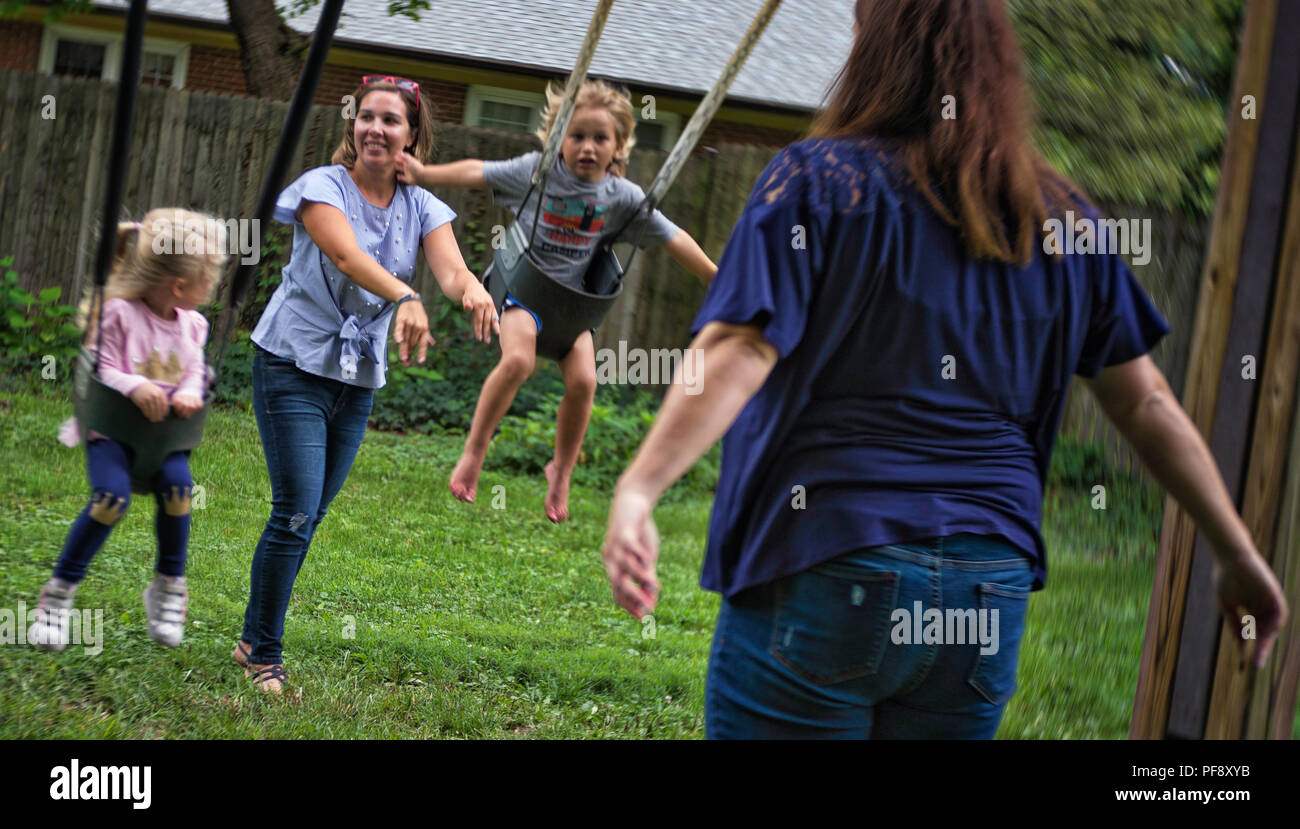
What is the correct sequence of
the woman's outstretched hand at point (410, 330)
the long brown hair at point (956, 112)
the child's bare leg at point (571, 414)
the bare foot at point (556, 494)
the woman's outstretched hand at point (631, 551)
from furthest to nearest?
the bare foot at point (556, 494)
the child's bare leg at point (571, 414)
the woman's outstretched hand at point (410, 330)
the long brown hair at point (956, 112)
the woman's outstretched hand at point (631, 551)

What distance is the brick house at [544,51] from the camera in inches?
211

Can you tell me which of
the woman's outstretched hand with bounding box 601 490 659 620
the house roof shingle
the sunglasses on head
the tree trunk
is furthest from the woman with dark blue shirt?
the tree trunk

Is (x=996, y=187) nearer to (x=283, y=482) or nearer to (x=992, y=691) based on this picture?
(x=992, y=691)

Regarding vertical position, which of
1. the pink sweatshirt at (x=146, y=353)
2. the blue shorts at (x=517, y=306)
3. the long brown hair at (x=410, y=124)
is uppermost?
the long brown hair at (x=410, y=124)

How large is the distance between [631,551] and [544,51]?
4211 millimetres

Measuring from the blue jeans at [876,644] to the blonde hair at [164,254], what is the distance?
1.46m

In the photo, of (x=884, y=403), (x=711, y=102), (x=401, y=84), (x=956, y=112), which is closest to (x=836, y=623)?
(x=884, y=403)

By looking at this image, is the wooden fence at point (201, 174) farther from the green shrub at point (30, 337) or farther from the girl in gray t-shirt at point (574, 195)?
the girl in gray t-shirt at point (574, 195)

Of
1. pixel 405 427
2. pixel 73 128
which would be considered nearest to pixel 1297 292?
pixel 405 427

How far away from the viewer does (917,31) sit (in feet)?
5.59

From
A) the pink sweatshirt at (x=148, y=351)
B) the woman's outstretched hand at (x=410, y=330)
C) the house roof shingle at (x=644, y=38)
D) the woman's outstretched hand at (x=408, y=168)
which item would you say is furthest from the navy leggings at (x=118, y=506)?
the house roof shingle at (x=644, y=38)

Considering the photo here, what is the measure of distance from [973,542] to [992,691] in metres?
0.24

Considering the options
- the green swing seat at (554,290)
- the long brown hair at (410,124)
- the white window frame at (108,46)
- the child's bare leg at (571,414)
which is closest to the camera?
the green swing seat at (554,290)

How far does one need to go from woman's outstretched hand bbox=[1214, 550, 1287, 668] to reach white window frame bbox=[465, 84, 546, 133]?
7156 millimetres
